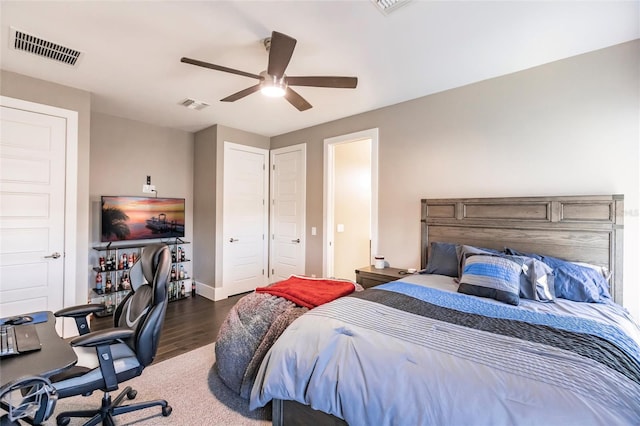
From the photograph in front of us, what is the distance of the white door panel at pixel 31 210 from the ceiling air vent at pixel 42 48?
771 mm

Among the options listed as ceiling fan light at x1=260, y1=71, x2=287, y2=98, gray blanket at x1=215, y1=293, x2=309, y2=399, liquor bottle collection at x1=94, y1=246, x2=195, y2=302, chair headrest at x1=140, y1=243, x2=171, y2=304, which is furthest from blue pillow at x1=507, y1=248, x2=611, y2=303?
liquor bottle collection at x1=94, y1=246, x2=195, y2=302

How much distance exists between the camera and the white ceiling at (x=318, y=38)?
76.2 inches

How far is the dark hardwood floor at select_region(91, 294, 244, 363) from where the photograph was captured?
9.58 feet

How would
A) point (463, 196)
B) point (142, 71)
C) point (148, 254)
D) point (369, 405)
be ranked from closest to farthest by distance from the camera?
1. point (369, 405)
2. point (148, 254)
3. point (142, 71)
4. point (463, 196)

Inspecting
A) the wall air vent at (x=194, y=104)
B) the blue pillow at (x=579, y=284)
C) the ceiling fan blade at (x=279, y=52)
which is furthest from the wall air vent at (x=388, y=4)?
the wall air vent at (x=194, y=104)

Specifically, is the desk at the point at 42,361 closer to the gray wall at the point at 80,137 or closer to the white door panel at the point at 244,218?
the gray wall at the point at 80,137

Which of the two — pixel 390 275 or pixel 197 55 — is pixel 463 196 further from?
pixel 197 55

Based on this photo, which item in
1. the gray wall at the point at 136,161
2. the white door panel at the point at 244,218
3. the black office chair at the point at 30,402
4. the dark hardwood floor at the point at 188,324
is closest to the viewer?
the black office chair at the point at 30,402

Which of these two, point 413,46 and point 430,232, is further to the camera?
point 430,232

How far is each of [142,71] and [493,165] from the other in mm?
3666

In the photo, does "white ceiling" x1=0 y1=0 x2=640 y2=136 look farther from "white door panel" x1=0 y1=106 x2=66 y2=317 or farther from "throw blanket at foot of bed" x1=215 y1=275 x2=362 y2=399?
"throw blanket at foot of bed" x1=215 y1=275 x2=362 y2=399

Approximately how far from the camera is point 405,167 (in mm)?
3494

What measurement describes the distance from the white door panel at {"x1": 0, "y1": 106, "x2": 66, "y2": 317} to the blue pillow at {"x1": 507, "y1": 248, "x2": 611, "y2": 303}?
478 cm

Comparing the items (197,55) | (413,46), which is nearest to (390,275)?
(413,46)
